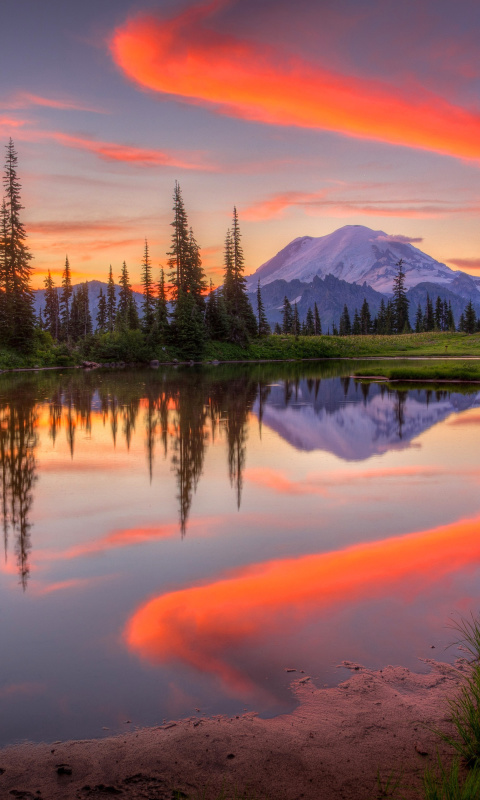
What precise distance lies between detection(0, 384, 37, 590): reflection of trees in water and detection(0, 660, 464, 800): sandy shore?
3.54 meters

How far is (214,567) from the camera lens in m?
8.01

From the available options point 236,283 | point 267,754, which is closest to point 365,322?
point 236,283

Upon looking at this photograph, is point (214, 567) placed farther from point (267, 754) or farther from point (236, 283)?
point (236, 283)

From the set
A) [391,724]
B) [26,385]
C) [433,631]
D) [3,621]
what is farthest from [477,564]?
[26,385]

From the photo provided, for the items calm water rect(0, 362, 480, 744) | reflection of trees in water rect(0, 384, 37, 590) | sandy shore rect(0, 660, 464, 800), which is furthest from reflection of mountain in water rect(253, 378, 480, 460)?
sandy shore rect(0, 660, 464, 800)

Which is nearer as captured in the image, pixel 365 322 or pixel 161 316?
pixel 161 316

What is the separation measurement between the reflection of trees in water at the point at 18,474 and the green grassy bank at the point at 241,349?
1485 inches

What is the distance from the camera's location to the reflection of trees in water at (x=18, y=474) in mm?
9172

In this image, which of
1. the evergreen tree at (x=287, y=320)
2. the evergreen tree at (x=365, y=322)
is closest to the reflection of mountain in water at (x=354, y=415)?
the evergreen tree at (x=287, y=320)

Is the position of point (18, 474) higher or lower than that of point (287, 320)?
lower

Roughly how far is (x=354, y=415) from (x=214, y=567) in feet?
53.3

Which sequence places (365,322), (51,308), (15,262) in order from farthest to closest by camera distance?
(365,322), (51,308), (15,262)

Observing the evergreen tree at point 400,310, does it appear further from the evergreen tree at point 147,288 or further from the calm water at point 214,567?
the calm water at point 214,567

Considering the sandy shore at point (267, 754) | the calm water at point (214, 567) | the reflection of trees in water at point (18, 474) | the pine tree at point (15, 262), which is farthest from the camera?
the pine tree at point (15, 262)
